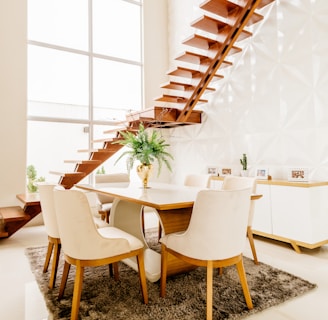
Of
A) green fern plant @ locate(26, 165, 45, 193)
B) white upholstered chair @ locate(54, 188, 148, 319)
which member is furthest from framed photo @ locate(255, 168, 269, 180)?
green fern plant @ locate(26, 165, 45, 193)

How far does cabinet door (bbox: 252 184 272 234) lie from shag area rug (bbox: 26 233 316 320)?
0.87m

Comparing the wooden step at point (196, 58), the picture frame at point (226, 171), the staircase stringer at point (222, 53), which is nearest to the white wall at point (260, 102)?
the picture frame at point (226, 171)

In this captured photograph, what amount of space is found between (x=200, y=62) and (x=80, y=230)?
3246 millimetres

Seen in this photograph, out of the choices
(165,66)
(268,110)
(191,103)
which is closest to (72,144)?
(191,103)

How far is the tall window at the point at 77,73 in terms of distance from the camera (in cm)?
484

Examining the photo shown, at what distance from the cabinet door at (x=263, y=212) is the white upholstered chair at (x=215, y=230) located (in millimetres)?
1776

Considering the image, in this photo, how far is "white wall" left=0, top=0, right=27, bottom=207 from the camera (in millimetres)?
4348

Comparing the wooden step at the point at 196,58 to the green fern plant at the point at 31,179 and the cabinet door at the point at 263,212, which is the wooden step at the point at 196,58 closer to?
the cabinet door at the point at 263,212

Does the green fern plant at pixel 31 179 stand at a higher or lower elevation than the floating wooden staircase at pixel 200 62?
lower

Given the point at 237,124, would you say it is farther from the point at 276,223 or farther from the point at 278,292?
the point at 278,292

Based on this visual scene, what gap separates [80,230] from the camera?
1689 millimetres

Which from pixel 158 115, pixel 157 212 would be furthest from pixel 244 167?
pixel 157 212

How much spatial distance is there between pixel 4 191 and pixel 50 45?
288 cm

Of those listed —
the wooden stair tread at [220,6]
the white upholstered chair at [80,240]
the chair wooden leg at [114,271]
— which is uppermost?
the wooden stair tread at [220,6]
